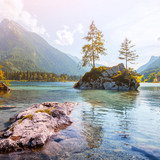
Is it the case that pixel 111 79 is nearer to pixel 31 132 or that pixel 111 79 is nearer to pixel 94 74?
pixel 94 74

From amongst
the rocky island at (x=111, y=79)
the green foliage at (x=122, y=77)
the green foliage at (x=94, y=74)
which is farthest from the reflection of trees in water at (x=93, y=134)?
the green foliage at (x=94, y=74)

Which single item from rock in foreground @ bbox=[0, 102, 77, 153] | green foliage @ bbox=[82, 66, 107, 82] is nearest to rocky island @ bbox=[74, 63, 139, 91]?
green foliage @ bbox=[82, 66, 107, 82]

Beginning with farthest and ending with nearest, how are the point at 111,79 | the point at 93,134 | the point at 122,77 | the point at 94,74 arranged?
the point at 94,74, the point at 111,79, the point at 122,77, the point at 93,134

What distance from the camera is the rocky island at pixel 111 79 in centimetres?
4247

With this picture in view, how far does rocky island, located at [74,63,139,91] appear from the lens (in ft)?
139

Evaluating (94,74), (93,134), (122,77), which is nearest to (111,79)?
(122,77)

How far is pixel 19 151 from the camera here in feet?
16.5

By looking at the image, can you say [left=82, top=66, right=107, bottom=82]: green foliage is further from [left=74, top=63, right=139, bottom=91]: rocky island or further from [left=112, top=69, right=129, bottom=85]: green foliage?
[left=112, top=69, right=129, bottom=85]: green foliage

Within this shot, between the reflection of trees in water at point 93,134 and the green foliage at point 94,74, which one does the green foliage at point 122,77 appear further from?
the reflection of trees in water at point 93,134

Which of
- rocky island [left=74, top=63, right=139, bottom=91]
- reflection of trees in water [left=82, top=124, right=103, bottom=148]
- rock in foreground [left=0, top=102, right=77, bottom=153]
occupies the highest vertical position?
rocky island [left=74, top=63, right=139, bottom=91]

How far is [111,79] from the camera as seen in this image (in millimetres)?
43625

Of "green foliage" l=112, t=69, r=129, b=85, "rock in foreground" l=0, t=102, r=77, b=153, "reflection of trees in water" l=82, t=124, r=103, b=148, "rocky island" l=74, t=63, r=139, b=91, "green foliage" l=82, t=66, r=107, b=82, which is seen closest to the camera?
"rock in foreground" l=0, t=102, r=77, b=153

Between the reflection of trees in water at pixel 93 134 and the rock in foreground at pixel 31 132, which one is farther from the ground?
the rock in foreground at pixel 31 132

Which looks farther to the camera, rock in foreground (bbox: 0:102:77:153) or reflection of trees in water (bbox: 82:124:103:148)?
reflection of trees in water (bbox: 82:124:103:148)
